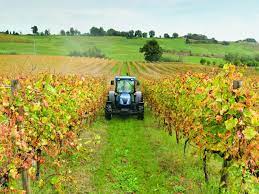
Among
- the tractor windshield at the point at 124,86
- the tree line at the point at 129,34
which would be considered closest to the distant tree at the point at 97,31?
the tree line at the point at 129,34

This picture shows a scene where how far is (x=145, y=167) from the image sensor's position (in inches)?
387

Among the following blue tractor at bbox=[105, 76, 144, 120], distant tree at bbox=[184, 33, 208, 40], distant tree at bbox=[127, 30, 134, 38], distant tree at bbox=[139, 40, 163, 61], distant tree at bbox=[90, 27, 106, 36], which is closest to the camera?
blue tractor at bbox=[105, 76, 144, 120]

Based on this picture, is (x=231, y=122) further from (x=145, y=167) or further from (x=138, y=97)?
(x=138, y=97)

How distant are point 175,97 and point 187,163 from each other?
8.69ft

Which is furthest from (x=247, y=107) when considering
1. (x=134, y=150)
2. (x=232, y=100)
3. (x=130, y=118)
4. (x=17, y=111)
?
(x=130, y=118)

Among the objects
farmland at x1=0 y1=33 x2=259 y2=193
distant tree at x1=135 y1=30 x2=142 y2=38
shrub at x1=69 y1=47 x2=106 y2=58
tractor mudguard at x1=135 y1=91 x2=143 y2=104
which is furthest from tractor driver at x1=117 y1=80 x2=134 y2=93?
distant tree at x1=135 y1=30 x2=142 y2=38

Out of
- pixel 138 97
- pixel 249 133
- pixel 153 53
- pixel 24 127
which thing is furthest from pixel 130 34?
pixel 249 133

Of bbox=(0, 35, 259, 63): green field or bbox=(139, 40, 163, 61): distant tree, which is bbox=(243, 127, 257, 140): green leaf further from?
bbox=(139, 40, 163, 61): distant tree

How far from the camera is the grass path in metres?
8.27

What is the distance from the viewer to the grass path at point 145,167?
8.27m

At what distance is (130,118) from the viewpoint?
62.6 ft

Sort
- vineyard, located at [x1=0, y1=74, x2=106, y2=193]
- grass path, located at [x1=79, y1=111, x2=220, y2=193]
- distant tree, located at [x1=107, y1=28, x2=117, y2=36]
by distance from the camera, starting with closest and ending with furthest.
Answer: vineyard, located at [x1=0, y1=74, x2=106, y2=193], grass path, located at [x1=79, y1=111, x2=220, y2=193], distant tree, located at [x1=107, y1=28, x2=117, y2=36]

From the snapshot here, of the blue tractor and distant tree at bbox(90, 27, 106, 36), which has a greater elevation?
distant tree at bbox(90, 27, 106, 36)

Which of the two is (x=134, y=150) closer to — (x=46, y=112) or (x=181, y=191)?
(x=181, y=191)
